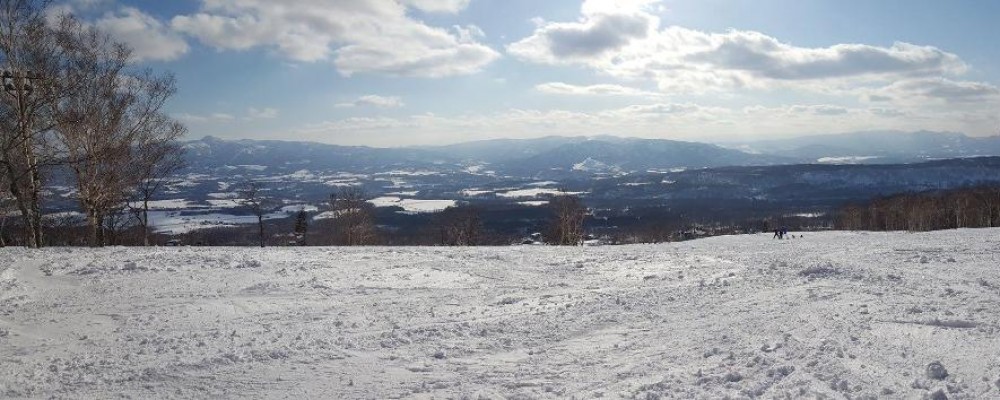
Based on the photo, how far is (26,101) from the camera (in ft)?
69.2

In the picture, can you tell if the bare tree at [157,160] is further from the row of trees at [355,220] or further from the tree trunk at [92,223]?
the row of trees at [355,220]

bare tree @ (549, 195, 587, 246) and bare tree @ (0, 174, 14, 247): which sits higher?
bare tree @ (0, 174, 14, 247)

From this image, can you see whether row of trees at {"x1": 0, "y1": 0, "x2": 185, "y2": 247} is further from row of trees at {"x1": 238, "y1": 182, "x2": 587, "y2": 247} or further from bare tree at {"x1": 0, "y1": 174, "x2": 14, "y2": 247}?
row of trees at {"x1": 238, "y1": 182, "x2": 587, "y2": 247}

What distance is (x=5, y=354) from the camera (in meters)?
8.55

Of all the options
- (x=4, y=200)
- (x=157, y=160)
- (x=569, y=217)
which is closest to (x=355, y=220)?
(x=569, y=217)

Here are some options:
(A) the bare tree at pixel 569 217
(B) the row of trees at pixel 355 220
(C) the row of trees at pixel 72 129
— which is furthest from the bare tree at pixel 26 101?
(A) the bare tree at pixel 569 217

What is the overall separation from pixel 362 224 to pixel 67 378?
42.6m

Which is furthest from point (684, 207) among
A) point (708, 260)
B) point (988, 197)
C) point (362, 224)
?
point (708, 260)

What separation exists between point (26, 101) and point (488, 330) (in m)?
21.9

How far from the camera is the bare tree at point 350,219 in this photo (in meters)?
47.3

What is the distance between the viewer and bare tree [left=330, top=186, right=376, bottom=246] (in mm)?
47281

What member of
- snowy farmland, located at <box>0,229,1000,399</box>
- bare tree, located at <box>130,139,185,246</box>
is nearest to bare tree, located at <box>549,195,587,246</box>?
bare tree, located at <box>130,139,185,246</box>

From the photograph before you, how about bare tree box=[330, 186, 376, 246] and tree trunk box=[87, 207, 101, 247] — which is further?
bare tree box=[330, 186, 376, 246]

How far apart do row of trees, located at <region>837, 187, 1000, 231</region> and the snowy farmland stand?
70851 mm
